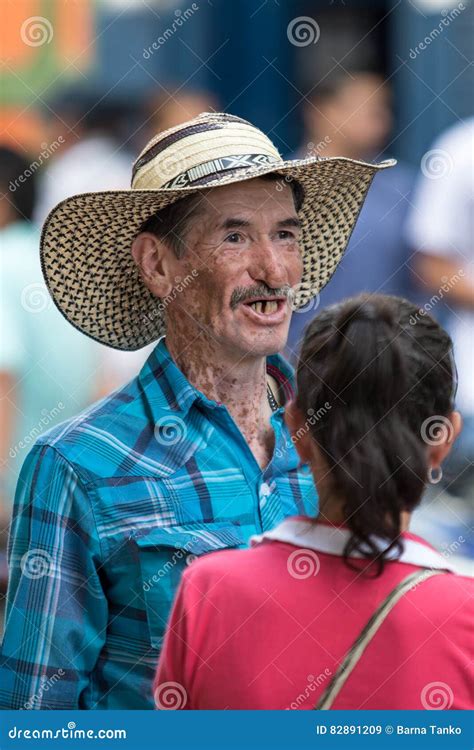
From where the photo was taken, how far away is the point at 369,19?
6285 millimetres

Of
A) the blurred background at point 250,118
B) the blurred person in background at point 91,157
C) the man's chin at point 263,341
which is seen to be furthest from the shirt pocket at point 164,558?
the blurred person in background at point 91,157

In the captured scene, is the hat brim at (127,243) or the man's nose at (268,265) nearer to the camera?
the man's nose at (268,265)

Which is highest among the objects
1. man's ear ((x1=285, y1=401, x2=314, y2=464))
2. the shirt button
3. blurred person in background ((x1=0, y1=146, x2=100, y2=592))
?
man's ear ((x1=285, y1=401, x2=314, y2=464))

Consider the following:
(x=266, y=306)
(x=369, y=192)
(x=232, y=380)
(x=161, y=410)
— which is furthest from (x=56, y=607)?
(x=369, y=192)

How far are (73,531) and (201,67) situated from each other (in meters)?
4.25

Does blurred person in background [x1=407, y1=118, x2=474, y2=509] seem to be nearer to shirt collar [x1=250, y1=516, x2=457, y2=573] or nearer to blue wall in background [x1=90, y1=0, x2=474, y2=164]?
blue wall in background [x1=90, y1=0, x2=474, y2=164]

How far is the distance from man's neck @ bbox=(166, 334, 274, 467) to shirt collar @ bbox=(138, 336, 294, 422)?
3cm

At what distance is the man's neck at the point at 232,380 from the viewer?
256 cm

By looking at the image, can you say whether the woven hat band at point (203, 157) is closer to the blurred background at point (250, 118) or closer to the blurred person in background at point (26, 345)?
the blurred background at point (250, 118)

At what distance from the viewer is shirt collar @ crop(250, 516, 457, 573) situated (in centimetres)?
178

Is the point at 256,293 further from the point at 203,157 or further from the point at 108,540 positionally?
the point at 108,540

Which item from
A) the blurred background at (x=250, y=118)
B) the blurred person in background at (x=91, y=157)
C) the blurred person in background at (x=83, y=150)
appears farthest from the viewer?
the blurred person in background at (x=83, y=150)

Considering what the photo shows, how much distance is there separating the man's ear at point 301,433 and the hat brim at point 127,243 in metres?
0.75

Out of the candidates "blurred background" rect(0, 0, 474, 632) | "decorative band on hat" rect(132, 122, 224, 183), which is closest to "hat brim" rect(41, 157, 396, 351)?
"decorative band on hat" rect(132, 122, 224, 183)
